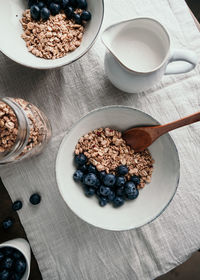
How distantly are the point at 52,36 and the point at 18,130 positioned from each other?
0.28 meters

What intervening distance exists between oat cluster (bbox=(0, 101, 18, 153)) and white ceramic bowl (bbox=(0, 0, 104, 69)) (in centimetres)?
12

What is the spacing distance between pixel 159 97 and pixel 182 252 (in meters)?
0.46

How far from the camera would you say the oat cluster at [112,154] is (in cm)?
65

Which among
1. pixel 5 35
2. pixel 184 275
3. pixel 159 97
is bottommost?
pixel 184 275

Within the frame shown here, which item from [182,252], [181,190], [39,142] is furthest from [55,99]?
[182,252]

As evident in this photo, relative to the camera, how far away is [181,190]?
2.41 feet

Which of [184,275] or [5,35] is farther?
[184,275]

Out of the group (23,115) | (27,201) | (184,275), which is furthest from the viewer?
(184,275)

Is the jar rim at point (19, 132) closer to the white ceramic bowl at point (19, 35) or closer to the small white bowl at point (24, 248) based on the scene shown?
the white ceramic bowl at point (19, 35)

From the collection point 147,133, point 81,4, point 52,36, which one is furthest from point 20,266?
point 81,4

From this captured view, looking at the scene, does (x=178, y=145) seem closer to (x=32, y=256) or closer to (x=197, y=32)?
(x=197, y=32)

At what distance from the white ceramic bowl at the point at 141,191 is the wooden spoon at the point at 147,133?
0.06 ft

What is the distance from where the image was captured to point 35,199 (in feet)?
2.33

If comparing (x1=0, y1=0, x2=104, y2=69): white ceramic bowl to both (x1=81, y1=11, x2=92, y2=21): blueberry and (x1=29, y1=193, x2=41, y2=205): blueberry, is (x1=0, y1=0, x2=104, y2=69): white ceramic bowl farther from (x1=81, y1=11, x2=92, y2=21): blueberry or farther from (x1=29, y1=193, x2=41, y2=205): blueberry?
(x1=29, y1=193, x2=41, y2=205): blueberry
